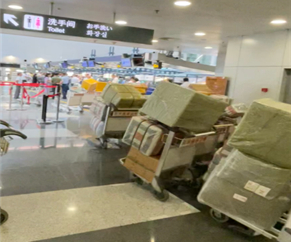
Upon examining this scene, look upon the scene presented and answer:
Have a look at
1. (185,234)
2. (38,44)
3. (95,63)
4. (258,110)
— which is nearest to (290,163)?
(258,110)

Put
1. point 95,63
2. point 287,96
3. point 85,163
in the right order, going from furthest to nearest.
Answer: point 95,63, point 287,96, point 85,163

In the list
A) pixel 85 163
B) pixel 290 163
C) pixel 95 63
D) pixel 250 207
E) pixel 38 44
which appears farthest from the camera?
pixel 38 44

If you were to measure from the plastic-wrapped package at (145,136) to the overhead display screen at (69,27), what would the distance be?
2.55 m

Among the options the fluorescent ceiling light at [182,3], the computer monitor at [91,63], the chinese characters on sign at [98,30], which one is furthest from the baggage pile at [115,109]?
the computer monitor at [91,63]

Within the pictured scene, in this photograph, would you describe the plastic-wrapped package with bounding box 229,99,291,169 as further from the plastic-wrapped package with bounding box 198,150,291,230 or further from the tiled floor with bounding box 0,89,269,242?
the tiled floor with bounding box 0,89,269,242

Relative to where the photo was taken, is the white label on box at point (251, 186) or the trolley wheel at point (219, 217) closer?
the white label on box at point (251, 186)

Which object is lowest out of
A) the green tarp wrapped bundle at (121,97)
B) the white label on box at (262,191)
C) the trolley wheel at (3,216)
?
the trolley wheel at (3,216)

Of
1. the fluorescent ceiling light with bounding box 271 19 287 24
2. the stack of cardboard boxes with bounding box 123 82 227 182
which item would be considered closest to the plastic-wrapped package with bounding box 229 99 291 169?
the stack of cardboard boxes with bounding box 123 82 227 182

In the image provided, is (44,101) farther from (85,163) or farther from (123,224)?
(123,224)

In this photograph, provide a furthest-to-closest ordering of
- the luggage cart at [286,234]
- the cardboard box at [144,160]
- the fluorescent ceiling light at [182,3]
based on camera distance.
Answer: the fluorescent ceiling light at [182,3]
the cardboard box at [144,160]
the luggage cart at [286,234]

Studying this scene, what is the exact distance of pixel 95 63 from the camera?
58.9ft

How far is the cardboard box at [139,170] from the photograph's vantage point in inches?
132

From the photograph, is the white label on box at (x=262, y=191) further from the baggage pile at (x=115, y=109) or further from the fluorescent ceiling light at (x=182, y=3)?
the fluorescent ceiling light at (x=182, y=3)

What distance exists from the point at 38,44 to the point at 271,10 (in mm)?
18314
